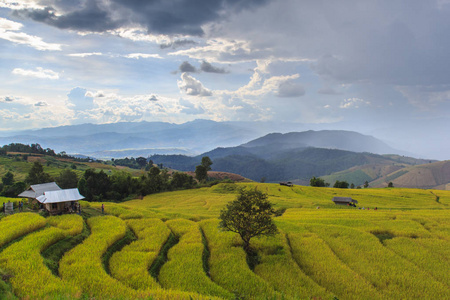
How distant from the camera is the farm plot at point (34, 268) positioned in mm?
13859

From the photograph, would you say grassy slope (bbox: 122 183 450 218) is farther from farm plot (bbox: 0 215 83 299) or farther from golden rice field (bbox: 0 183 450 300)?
farm plot (bbox: 0 215 83 299)

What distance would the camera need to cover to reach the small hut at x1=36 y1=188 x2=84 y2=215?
104 ft

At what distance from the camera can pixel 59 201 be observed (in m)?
31.5

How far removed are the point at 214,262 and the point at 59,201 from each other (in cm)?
2381

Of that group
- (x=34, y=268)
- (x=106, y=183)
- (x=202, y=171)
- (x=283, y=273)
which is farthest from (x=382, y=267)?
(x=202, y=171)

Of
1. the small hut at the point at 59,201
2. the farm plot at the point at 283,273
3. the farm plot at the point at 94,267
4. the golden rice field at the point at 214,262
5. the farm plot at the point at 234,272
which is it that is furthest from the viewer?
the small hut at the point at 59,201

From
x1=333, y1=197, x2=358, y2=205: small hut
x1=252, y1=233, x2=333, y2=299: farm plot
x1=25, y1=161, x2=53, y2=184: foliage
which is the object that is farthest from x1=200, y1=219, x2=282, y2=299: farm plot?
x1=25, y1=161, x2=53, y2=184: foliage

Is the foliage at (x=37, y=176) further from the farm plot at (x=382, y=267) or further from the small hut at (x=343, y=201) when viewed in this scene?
the small hut at (x=343, y=201)

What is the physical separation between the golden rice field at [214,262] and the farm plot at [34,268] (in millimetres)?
60

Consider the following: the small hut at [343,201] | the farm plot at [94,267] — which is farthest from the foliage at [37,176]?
the small hut at [343,201]

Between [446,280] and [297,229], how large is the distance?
15.2 m

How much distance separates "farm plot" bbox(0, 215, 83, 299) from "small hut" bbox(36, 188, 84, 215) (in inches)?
343

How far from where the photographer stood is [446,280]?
19.4m

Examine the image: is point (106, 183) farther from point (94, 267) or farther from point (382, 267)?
point (382, 267)
